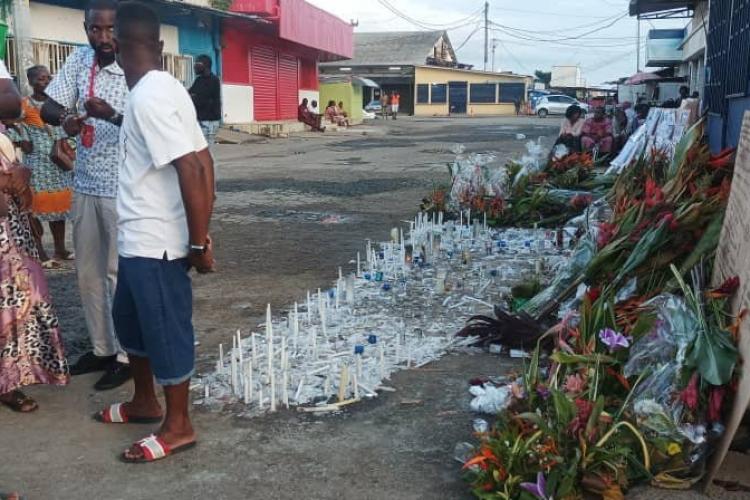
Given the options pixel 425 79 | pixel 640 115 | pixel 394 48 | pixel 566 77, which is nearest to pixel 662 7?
pixel 640 115

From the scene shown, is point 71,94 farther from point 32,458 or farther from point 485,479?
point 485,479

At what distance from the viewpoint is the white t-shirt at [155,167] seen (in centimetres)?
284

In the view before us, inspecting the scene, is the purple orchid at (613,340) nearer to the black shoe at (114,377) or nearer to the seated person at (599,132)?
the black shoe at (114,377)

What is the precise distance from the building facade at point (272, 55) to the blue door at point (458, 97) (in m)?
21.4

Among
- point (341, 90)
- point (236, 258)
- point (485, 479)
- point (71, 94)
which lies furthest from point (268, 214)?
point (341, 90)

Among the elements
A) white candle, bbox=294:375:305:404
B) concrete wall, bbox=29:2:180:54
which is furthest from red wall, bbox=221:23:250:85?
white candle, bbox=294:375:305:404

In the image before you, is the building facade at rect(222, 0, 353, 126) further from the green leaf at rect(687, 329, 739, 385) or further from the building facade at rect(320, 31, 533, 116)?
the green leaf at rect(687, 329, 739, 385)

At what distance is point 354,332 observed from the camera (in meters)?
4.58

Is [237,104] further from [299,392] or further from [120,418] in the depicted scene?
[120,418]

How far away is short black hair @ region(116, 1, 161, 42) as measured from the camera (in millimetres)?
2992

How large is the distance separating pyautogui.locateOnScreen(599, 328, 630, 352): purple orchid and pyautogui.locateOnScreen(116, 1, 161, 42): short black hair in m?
2.29

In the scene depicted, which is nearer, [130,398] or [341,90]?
[130,398]

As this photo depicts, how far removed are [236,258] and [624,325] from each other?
414cm

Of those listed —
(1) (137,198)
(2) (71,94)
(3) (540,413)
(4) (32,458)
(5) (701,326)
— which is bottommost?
(4) (32,458)
